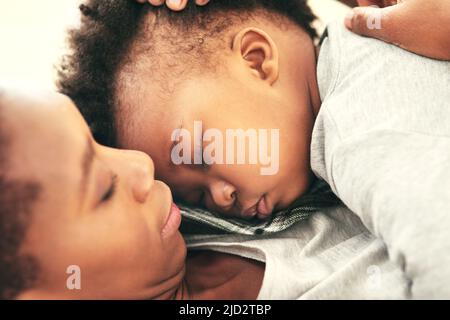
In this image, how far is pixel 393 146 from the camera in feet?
1.84

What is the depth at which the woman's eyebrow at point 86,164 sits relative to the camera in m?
0.50

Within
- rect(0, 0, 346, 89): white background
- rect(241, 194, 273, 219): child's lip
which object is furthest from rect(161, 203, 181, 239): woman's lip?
rect(0, 0, 346, 89): white background

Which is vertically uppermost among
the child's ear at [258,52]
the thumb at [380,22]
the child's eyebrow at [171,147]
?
the thumb at [380,22]

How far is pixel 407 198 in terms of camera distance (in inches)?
20.1

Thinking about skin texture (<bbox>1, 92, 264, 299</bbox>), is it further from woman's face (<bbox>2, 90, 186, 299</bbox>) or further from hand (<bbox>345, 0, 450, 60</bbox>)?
hand (<bbox>345, 0, 450, 60</bbox>)

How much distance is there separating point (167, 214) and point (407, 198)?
0.29 meters

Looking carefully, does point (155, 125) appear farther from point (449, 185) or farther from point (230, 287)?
→ point (449, 185)

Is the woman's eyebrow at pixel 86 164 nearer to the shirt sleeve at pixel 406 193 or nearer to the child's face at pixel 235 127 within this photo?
the child's face at pixel 235 127

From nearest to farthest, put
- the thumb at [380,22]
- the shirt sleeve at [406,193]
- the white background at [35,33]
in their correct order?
1. the shirt sleeve at [406,193]
2. the thumb at [380,22]
3. the white background at [35,33]

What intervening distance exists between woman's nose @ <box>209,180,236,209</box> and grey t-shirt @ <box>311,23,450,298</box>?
12 cm

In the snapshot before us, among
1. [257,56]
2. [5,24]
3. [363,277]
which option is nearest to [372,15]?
[257,56]

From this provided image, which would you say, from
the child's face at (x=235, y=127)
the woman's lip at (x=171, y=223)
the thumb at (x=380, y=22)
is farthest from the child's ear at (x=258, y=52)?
the woman's lip at (x=171, y=223)

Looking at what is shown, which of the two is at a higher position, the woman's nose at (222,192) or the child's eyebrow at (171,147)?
the child's eyebrow at (171,147)

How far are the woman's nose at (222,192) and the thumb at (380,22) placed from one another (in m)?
0.31
